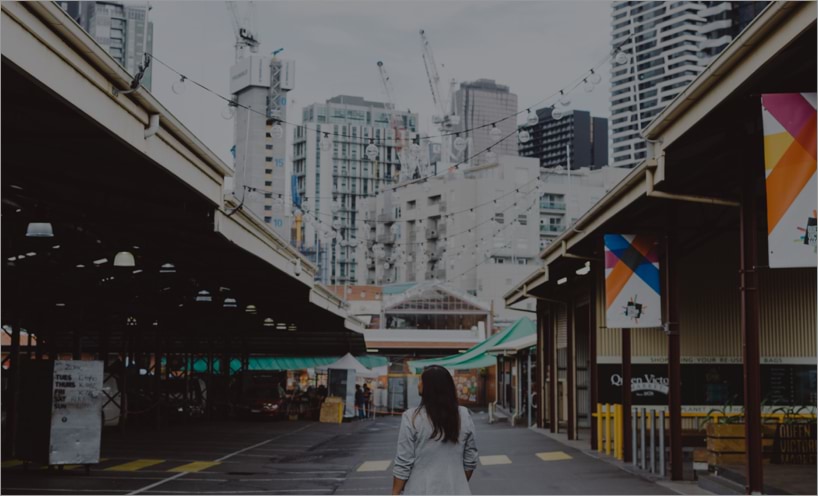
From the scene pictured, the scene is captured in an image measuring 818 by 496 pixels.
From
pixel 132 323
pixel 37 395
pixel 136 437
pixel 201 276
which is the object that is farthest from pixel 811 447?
pixel 132 323

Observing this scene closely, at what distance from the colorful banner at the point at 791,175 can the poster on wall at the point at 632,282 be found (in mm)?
8868

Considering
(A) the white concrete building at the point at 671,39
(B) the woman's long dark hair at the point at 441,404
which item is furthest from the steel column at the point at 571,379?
(A) the white concrete building at the point at 671,39

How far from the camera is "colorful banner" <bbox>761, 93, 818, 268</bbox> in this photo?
10219 mm

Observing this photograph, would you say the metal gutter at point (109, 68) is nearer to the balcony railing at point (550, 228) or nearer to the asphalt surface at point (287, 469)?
the asphalt surface at point (287, 469)

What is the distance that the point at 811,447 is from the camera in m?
18.3

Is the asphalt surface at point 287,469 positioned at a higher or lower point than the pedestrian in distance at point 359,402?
lower

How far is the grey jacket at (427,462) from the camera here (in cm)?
759

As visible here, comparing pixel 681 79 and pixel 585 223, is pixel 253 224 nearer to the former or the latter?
pixel 585 223

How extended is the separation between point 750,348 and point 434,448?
26.1 ft

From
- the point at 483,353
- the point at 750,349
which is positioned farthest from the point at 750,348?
the point at 483,353

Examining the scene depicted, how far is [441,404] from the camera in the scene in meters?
7.72

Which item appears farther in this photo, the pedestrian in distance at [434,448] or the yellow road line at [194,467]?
the yellow road line at [194,467]

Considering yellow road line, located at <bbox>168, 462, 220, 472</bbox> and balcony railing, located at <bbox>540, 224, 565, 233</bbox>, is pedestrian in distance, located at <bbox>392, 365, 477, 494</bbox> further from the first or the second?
balcony railing, located at <bbox>540, 224, 565, 233</bbox>

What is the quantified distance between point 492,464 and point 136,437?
14710mm
